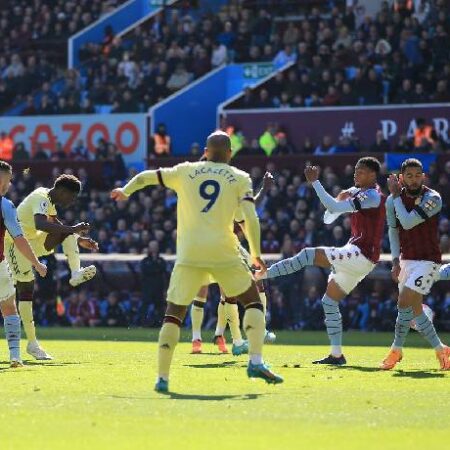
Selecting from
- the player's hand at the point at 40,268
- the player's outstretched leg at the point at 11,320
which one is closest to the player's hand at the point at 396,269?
the player's hand at the point at 40,268

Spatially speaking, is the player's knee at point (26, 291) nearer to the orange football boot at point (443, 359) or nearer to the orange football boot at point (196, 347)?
the orange football boot at point (196, 347)

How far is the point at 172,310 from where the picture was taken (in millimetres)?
12789

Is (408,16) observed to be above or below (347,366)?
above

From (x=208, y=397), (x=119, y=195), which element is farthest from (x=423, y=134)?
(x=208, y=397)

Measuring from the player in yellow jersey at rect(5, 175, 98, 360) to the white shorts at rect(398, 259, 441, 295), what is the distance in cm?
418

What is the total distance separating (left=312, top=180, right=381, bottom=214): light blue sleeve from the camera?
1595cm

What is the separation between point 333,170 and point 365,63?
406cm

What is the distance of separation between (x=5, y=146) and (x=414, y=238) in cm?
2627

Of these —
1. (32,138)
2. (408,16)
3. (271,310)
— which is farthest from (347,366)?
(32,138)

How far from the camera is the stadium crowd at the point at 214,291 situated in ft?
98.4

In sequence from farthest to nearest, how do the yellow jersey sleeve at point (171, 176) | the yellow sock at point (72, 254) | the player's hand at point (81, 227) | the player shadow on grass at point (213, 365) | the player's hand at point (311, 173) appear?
1. the yellow sock at point (72, 254)
2. the player's hand at point (81, 227)
3. the player shadow on grass at point (213, 365)
4. the player's hand at point (311, 173)
5. the yellow jersey sleeve at point (171, 176)

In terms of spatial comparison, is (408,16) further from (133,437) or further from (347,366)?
(133,437)

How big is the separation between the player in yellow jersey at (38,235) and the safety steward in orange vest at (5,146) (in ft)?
70.3

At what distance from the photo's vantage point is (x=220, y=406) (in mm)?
11641
